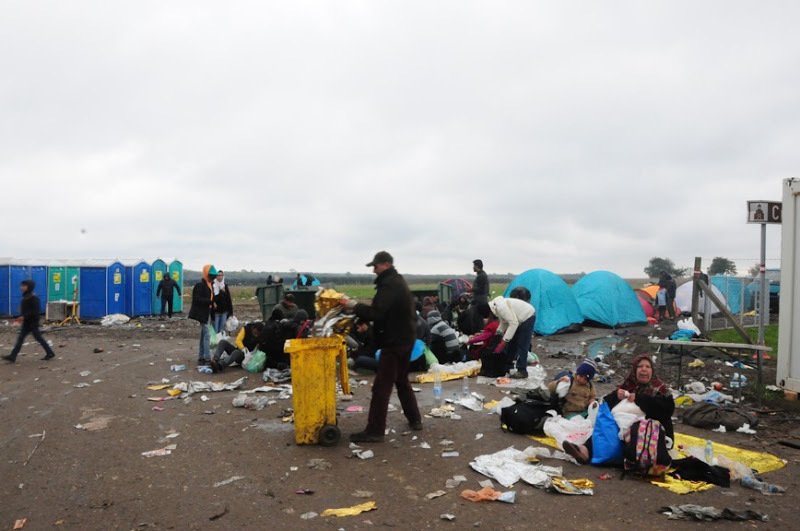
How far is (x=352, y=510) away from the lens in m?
4.16

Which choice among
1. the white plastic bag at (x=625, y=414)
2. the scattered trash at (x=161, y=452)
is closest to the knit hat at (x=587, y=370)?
the white plastic bag at (x=625, y=414)

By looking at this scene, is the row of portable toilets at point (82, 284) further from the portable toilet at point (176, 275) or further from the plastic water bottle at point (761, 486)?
the plastic water bottle at point (761, 486)

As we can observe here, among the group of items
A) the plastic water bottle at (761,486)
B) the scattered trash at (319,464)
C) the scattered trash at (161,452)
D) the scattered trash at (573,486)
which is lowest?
the scattered trash at (161,452)

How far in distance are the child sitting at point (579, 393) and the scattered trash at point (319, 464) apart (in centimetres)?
263

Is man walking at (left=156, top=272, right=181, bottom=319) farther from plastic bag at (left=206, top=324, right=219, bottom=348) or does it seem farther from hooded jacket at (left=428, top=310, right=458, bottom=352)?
hooded jacket at (left=428, top=310, right=458, bottom=352)

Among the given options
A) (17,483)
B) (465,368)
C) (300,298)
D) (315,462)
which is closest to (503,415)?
(315,462)

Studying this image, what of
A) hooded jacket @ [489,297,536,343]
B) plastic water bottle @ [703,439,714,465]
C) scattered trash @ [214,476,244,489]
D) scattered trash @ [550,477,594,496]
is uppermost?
hooded jacket @ [489,297,536,343]

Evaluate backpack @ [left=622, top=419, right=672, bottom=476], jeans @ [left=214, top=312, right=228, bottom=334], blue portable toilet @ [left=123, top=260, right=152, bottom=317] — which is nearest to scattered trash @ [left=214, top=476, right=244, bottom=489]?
backpack @ [left=622, top=419, right=672, bottom=476]

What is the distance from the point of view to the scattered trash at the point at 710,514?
3975 millimetres

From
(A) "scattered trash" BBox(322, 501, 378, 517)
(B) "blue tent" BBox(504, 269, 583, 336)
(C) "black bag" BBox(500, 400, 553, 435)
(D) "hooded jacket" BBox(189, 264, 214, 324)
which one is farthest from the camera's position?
(B) "blue tent" BBox(504, 269, 583, 336)

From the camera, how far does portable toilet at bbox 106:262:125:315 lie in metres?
20.4

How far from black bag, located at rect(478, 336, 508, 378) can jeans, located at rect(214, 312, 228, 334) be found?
16.3 ft

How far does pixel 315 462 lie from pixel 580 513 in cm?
232

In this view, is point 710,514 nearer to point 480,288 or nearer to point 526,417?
point 526,417
